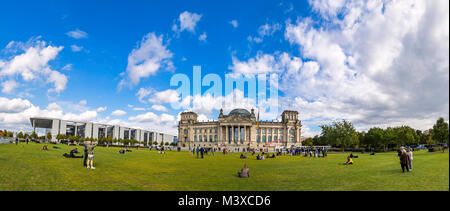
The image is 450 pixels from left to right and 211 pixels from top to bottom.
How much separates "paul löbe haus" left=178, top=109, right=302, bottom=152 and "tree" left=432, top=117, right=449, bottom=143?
63.6 m

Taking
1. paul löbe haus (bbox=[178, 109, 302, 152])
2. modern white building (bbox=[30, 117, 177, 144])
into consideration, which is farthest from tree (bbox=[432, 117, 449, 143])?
modern white building (bbox=[30, 117, 177, 144])

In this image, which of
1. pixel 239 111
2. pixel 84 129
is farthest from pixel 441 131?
pixel 84 129

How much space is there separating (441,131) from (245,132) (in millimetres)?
78030

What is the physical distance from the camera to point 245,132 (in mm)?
124500

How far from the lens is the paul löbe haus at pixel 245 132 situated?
123 meters

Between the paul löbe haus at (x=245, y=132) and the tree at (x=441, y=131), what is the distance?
209ft

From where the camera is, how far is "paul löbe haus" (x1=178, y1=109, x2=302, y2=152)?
123 metres

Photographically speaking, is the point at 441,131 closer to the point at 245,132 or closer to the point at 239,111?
the point at 245,132

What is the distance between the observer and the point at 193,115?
5502 inches

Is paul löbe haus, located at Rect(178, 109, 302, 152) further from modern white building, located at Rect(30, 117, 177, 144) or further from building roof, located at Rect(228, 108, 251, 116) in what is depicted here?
modern white building, located at Rect(30, 117, 177, 144)

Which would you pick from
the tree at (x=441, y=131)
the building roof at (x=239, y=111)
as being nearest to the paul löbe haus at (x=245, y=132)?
the building roof at (x=239, y=111)

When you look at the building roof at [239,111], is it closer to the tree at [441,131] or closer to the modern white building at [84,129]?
the modern white building at [84,129]
